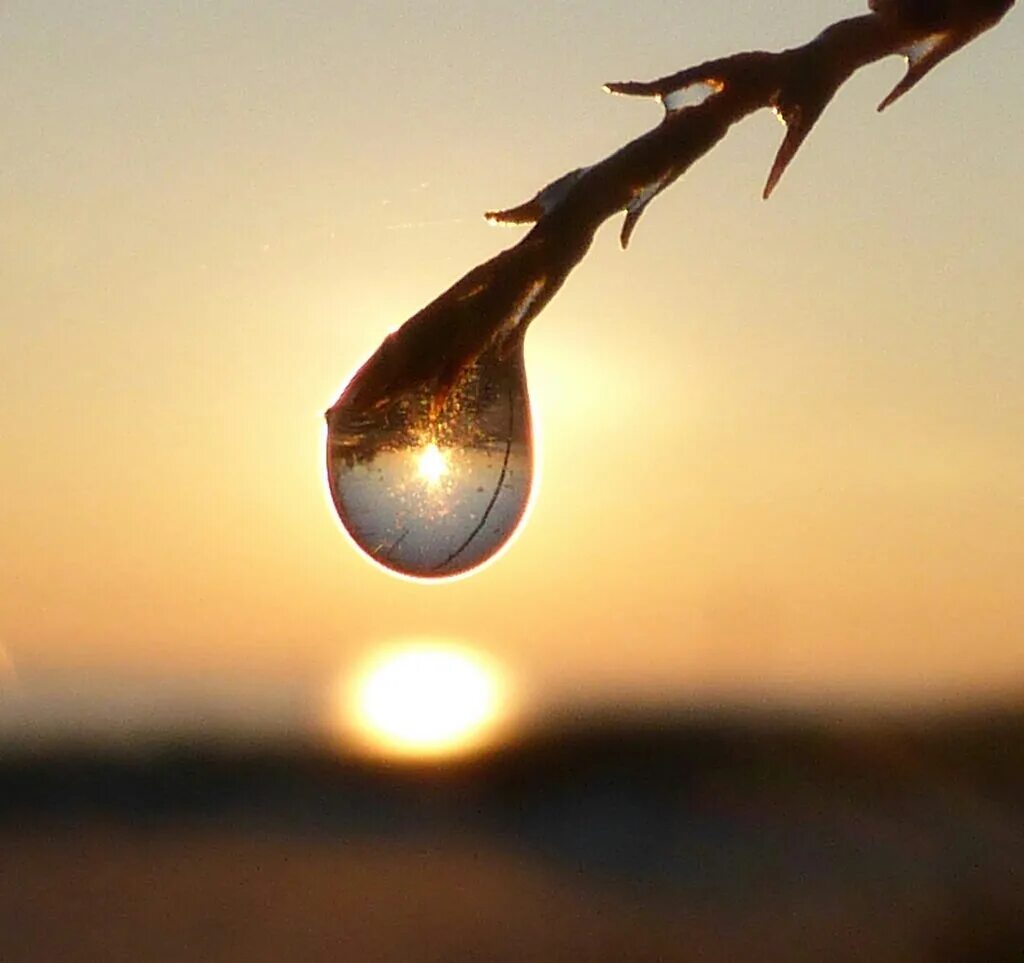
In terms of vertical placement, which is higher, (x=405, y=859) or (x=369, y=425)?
(x=405, y=859)

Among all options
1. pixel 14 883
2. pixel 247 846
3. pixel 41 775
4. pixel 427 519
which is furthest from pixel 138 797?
pixel 427 519

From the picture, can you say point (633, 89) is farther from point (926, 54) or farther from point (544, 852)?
point (544, 852)

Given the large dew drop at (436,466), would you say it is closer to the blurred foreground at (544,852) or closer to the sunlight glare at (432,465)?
the sunlight glare at (432,465)

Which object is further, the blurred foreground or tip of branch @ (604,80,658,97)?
the blurred foreground

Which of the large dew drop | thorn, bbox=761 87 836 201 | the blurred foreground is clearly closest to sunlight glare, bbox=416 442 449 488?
the large dew drop

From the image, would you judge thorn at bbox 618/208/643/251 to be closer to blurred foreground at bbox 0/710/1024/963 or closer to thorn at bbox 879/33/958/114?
thorn at bbox 879/33/958/114

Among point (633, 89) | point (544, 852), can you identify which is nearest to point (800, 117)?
point (633, 89)

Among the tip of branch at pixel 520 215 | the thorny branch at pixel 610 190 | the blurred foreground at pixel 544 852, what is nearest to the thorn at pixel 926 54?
the thorny branch at pixel 610 190

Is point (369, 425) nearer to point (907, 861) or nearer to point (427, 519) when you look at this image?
point (427, 519)
